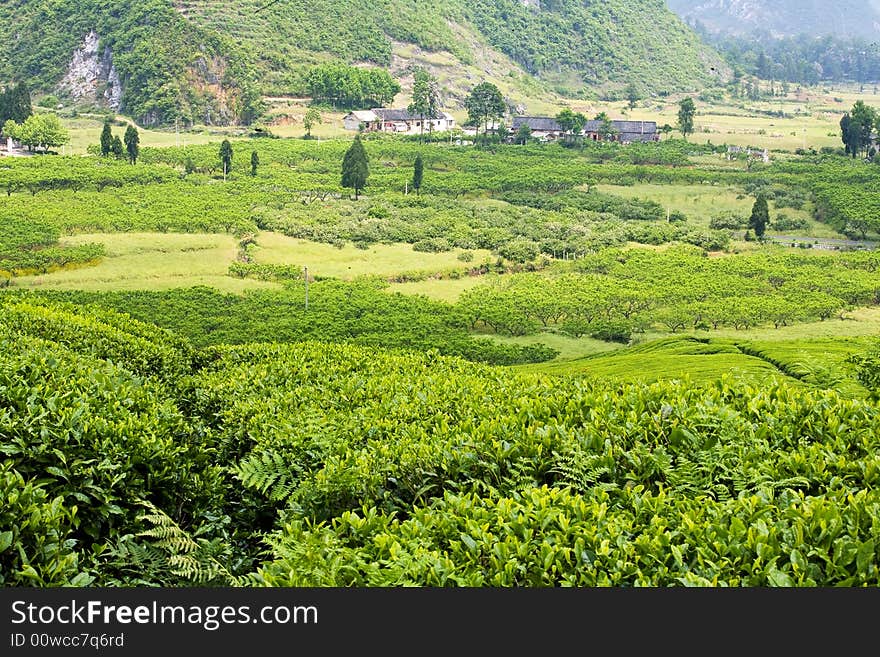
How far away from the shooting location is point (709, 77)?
358 ft

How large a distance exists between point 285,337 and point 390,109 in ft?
156

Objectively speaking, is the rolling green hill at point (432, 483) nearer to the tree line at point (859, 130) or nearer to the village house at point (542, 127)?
the tree line at point (859, 130)

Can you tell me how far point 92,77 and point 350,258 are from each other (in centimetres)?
4312

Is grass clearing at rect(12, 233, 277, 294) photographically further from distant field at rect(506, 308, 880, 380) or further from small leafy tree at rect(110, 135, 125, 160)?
small leafy tree at rect(110, 135, 125, 160)

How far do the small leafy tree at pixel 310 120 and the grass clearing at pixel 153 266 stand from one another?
2638 centimetres

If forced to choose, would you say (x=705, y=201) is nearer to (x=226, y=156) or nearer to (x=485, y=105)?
(x=485, y=105)

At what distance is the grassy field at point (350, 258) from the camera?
35.9 meters

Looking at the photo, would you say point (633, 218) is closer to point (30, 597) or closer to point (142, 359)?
point (142, 359)

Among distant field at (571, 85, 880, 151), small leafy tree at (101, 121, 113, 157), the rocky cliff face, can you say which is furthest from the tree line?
the rocky cliff face

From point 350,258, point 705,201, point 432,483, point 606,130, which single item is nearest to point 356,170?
point 350,258

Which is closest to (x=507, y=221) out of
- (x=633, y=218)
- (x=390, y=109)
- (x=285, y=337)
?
(x=633, y=218)

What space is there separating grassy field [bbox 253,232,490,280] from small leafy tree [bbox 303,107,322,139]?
25.6 metres

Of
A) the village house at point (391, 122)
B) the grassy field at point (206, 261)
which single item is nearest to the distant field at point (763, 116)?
the village house at point (391, 122)

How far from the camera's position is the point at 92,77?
71.0 metres
